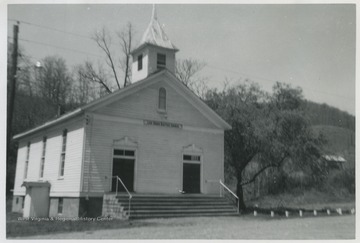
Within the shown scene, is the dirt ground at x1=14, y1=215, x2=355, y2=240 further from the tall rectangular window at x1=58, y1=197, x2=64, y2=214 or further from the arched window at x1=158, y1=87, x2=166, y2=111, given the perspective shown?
the arched window at x1=158, y1=87, x2=166, y2=111

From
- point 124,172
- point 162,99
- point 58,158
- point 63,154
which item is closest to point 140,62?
point 162,99

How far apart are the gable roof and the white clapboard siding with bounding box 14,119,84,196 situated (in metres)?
0.44

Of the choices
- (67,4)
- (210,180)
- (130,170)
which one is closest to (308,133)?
(210,180)

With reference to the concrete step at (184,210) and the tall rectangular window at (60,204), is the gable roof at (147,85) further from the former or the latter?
the concrete step at (184,210)

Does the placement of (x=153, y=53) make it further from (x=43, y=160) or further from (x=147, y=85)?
(x=43, y=160)

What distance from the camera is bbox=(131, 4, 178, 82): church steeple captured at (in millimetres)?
22609

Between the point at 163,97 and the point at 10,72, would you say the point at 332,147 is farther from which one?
the point at 10,72

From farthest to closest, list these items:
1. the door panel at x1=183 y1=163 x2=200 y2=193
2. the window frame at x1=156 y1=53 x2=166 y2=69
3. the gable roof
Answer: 1. the window frame at x1=156 y1=53 x2=166 y2=69
2. the door panel at x1=183 y1=163 x2=200 y2=193
3. the gable roof

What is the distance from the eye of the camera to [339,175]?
81.9 feet

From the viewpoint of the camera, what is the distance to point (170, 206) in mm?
18484

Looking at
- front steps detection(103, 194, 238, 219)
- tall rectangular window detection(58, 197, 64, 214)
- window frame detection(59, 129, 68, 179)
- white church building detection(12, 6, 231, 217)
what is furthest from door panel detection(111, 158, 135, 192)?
window frame detection(59, 129, 68, 179)

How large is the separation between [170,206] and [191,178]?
3.74 meters

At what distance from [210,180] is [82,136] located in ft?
24.5

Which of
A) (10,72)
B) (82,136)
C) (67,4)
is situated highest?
(67,4)
